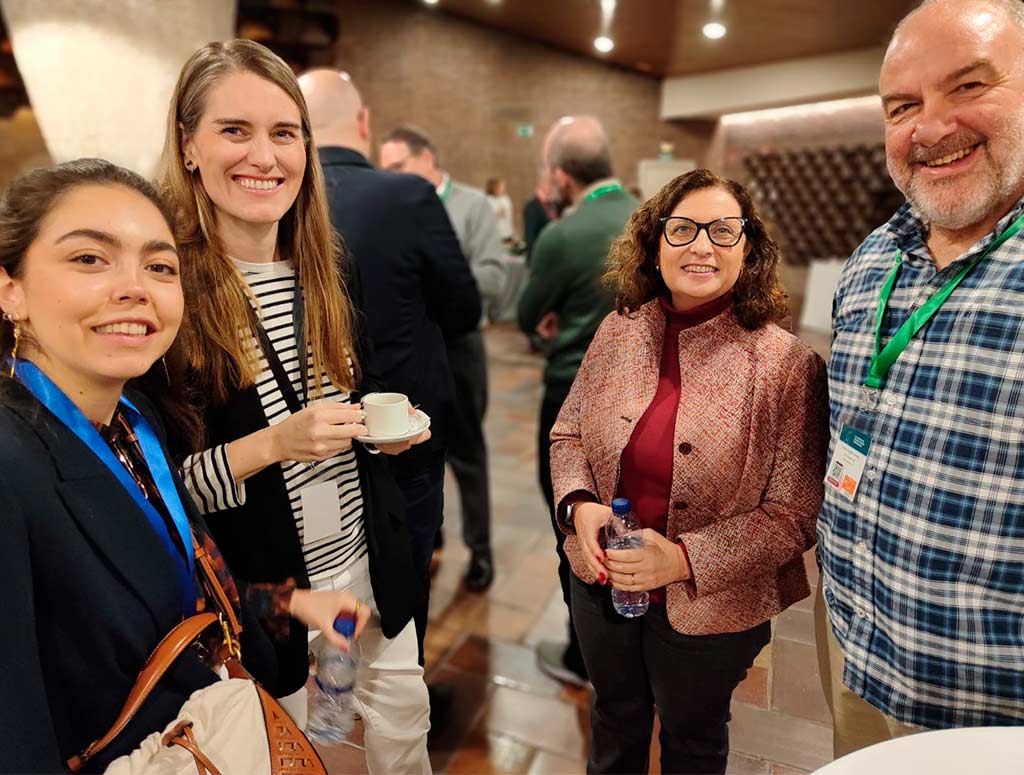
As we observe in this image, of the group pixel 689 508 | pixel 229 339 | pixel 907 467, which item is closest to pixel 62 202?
pixel 229 339

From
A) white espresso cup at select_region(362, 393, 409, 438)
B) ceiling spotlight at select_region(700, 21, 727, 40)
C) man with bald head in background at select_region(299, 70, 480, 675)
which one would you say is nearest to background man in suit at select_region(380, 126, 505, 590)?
man with bald head in background at select_region(299, 70, 480, 675)

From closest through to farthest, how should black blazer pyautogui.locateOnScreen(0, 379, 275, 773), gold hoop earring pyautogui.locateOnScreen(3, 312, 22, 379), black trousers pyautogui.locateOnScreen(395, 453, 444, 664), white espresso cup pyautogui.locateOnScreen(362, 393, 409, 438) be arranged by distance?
black blazer pyautogui.locateOnScreen(0, 379, 275, 773) → gold hoop earring pyautogui.locateOnScreen(3, 312, 22, 379) → white espresso cup pyautogui.locateOnScreen(362, 393, 409, 438) → black trousers pyautogui.locateOnScreen(395, 453, 444, 664)

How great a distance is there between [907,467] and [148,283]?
3.55 feet

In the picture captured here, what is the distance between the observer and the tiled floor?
119cm

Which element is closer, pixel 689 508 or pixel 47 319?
pixel 47 319

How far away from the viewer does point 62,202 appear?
0.80 m

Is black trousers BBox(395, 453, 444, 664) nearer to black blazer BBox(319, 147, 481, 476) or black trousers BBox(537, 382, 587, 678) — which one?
black blazer BBox(319, 147, 481, 476)

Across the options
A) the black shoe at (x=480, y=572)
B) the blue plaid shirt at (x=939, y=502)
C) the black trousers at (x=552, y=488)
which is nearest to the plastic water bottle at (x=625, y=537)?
the black trousers at (x=552, y=488)

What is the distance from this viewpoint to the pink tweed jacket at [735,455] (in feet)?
3.64

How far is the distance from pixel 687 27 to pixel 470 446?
384 centimetres

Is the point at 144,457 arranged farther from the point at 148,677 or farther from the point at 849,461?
the point at 849,461

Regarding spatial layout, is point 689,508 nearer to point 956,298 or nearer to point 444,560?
point 956,298

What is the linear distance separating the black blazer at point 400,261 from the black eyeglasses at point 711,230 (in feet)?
2.63

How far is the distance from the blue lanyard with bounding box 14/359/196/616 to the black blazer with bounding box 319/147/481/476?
0.74 metres
